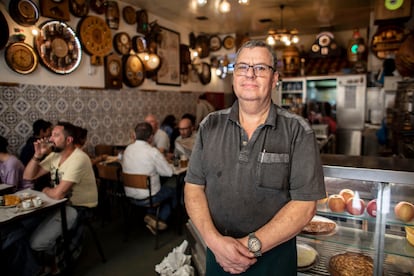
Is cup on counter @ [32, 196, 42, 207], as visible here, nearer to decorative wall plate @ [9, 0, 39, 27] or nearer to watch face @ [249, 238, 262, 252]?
watch face @ [249, 238, 262, 252]

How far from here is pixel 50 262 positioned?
10.3 ft

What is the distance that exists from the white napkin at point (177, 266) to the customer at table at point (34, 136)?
258cm

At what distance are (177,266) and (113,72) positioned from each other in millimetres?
4107

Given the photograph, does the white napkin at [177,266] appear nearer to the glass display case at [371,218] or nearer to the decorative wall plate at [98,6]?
the glass display case at [371,218]

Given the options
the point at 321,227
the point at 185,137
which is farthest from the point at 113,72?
the point at 321,227

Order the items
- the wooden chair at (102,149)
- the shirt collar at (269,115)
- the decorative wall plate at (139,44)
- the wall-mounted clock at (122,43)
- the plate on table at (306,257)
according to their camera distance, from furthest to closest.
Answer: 1. the decorative wall plate at (139,44)
2. the wall-mounted clock at (122,43)
3. the wooden chair at (102,149)
4. the plate on table at (306,257)
5. the shirt collar at (269,115)

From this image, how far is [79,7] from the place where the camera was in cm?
485

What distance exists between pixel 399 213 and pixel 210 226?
122 cm

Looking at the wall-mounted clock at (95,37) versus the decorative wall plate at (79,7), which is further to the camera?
the wall-mounted clock at (95,37)

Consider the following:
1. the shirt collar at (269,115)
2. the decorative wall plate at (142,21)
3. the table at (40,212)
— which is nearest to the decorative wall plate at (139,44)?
the decorative wall plate at (142,21)

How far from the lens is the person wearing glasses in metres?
1.39

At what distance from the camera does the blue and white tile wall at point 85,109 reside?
417 centimetres

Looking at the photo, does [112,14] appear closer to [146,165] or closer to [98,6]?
[98,6]

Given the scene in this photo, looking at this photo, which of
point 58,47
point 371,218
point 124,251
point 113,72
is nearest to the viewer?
point 371,218
